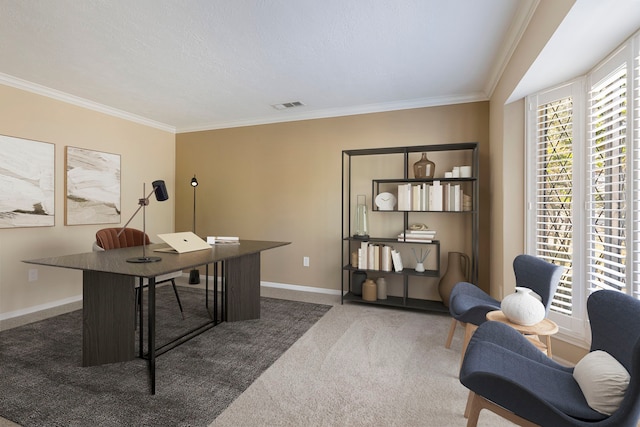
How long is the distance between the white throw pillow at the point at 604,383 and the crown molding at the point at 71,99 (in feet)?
15.7

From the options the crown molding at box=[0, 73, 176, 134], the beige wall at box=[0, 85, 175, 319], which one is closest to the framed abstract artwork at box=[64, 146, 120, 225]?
the beige wall at box=[0, 85, 175, 319]

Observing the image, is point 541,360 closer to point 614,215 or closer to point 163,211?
point 614,215

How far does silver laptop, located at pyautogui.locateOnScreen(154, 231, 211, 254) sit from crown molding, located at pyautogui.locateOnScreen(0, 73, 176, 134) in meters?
2.23

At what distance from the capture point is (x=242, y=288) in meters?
3.21

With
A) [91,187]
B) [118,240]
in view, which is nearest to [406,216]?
[118,240]

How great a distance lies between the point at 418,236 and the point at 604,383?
2.46 metres

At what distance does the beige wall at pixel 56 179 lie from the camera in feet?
10.8

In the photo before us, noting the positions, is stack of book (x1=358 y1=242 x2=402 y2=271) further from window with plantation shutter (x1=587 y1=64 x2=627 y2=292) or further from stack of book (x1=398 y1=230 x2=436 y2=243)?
window with plantation shutter (x1=587 y1=64 x2=627 y2=292)

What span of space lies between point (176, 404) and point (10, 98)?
3.39 m

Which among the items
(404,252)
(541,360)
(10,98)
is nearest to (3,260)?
(10,98)

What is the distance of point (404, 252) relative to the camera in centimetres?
390

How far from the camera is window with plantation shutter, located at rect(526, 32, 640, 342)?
1.79 metres

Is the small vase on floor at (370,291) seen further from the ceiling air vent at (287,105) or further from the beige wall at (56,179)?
the beige wall at (56,179)

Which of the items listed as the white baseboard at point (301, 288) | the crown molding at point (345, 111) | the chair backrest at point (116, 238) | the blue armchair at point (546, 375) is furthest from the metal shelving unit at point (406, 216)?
the chair backrest at point (116, 238)
